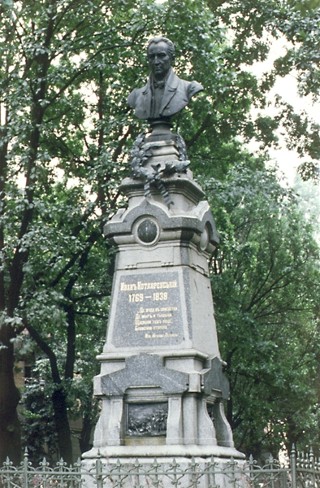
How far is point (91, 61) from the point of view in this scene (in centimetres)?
1912

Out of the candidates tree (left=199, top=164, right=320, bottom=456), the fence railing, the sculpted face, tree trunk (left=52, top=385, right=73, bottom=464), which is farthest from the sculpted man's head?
tree trunk (left=52, top=385, right=73, bottom=464)

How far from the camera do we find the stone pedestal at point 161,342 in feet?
39.6

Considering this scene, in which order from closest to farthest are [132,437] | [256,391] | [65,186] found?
[132,437] → [65,186] → [256,391]

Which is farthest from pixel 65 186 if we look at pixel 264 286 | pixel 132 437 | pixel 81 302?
pixel 132 437

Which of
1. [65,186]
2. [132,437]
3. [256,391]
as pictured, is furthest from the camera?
[256,391]

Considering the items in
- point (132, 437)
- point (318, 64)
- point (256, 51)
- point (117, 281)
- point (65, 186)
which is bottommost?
point (132, 437)

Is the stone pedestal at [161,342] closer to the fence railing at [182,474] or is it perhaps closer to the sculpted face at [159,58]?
the fence railing at [182,474]

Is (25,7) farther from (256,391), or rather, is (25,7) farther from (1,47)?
(256,391)

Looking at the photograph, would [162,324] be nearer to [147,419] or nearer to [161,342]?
[161,342]

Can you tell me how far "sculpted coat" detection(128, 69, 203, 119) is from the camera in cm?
1392

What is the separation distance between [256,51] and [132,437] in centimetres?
1331

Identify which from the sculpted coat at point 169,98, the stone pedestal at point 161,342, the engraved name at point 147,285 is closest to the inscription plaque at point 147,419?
the stone pedestal at point 161,342

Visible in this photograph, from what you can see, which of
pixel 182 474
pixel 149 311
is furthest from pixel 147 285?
pixel 182 474

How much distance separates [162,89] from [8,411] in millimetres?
8629
